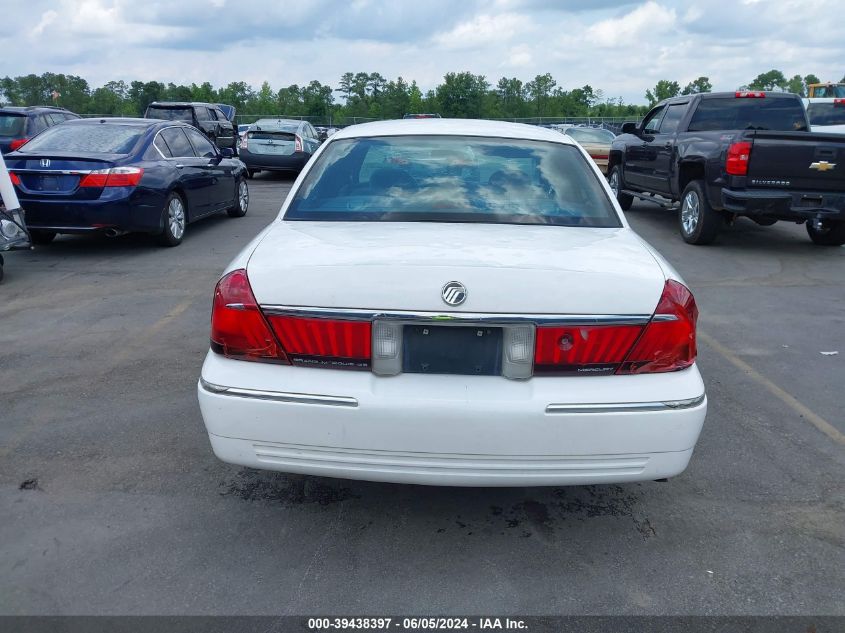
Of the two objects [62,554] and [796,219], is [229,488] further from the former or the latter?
[796,219]

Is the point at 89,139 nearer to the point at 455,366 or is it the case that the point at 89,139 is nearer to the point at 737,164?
the point at 737,164

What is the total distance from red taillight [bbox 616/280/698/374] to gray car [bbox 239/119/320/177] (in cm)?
1634

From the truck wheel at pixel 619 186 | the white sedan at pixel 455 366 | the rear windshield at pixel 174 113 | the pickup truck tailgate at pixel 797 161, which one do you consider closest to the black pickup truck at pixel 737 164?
the pickup truck tailgate at pixel 797 161

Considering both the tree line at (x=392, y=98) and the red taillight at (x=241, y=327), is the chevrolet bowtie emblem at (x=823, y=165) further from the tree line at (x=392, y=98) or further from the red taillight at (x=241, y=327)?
the tree line at (x=392, y=98)

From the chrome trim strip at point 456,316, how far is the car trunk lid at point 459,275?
0.02m

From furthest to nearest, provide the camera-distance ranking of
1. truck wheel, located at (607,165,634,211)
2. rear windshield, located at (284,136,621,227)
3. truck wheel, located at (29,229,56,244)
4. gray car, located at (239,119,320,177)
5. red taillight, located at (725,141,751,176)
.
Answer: gray car, located at (239,119,320,177), truck wheel, located at (607,165,634,211), truck wheel, located at (29,229,56,244), red taillight, located at (725,141,751,176), rear windshield, located at (284,136,621,227)

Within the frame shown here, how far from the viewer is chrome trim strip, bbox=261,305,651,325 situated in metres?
2.67

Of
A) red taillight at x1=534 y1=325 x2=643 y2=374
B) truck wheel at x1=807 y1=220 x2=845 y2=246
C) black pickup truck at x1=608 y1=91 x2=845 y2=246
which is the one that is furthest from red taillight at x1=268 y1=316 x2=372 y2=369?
truck wheel at x1=807 y1=220 x2=845 y2=246

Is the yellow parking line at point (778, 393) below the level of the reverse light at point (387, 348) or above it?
below

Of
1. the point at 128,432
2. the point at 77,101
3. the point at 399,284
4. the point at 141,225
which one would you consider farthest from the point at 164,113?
the point at 77,101

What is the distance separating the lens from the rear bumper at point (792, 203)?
8758mm

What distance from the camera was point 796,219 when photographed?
29.9ft

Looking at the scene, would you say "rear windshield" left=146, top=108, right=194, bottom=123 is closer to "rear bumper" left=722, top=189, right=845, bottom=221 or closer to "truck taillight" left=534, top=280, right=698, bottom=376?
"rear bumper" left=722, top=189, right=845, bottom=221

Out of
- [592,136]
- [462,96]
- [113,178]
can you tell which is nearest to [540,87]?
[462,96]
